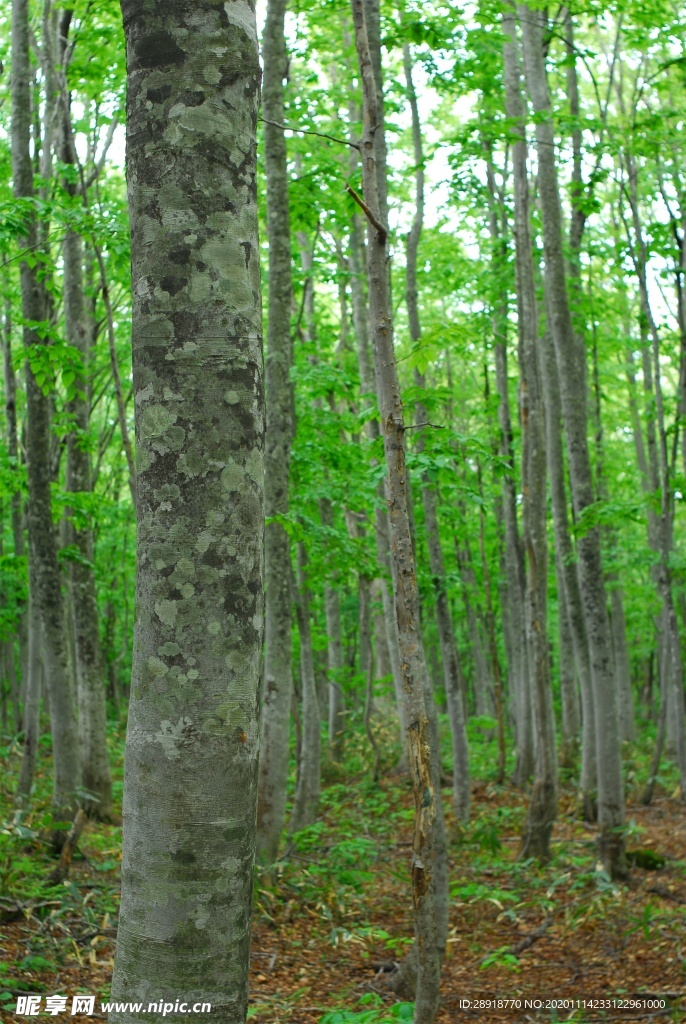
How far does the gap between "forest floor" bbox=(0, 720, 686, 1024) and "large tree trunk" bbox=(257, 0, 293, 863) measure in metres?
0.84

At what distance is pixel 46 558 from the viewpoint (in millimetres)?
7844

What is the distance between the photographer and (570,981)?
618 centimetres

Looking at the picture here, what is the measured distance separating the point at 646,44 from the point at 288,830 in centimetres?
1075

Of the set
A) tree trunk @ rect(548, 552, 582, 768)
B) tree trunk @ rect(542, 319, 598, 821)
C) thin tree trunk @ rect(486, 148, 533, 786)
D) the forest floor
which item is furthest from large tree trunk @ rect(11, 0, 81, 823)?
tree trunk @ rect(548, 552, 582, 768)

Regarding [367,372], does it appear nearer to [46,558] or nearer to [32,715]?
[46,558]

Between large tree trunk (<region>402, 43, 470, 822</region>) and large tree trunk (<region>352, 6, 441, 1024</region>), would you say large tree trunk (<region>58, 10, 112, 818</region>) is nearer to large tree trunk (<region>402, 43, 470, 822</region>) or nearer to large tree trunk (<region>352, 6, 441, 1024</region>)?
large tree trunk (<region>402, 43, 470, 822</region>)

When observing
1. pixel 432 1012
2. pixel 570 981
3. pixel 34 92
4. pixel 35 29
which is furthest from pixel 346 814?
pixel 35 29

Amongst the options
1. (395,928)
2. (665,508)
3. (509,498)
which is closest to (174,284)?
(395,928)

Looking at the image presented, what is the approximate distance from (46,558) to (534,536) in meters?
5.35

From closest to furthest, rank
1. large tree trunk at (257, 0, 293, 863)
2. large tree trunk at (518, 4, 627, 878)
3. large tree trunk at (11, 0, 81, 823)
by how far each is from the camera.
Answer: large tree trunk at (257, 0, 293, 863)
large tree trunk at (11, 0, 81, 823)
large tree trunk at (518, 4, 627, 878)

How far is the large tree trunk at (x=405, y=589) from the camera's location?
383cm

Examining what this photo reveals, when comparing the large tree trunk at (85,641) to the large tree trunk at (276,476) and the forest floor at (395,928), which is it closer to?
the forest floor at (395,928)

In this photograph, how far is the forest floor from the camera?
5.37 m

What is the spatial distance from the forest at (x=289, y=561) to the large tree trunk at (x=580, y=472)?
42mm
